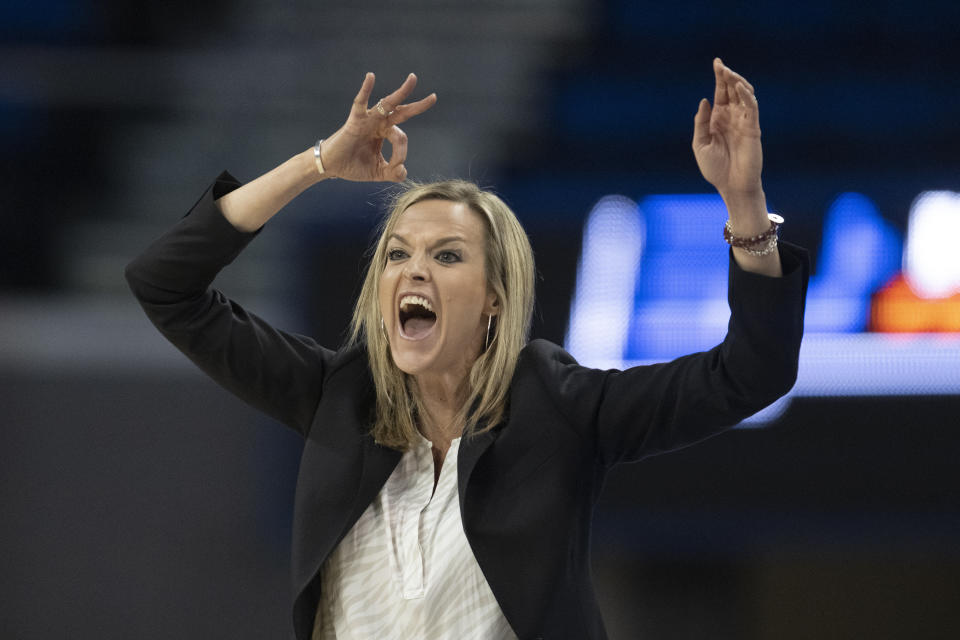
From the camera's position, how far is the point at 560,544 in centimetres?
153

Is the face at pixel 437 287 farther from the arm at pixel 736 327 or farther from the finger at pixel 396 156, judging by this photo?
the arm at pixel 736 327

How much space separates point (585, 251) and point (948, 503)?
1369mm

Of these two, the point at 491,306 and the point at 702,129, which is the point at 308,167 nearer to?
the point at 491,306

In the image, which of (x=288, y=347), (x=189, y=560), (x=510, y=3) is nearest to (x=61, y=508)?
(x=189, y=560)

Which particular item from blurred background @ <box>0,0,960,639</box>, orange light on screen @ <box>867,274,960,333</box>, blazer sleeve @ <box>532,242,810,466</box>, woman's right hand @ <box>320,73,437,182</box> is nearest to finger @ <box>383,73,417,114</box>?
woman's right hand @ <box>320,73,437,182</box>

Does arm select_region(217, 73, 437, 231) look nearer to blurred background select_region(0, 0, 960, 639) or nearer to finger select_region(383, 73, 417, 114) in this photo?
finger select_region(383, 73, 417, 114)

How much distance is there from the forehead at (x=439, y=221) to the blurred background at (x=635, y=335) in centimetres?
148

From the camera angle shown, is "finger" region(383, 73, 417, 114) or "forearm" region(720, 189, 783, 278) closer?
"forearm" region(720, 189, 783, 278)

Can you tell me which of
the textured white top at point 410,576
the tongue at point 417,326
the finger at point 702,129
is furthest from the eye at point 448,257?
the finger at point 702,129

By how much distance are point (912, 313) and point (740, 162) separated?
6.99ft

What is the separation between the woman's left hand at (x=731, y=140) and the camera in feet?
4.52

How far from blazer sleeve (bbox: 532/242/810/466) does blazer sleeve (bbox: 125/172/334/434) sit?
0.43 m

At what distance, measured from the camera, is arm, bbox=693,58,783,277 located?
1.38 meters

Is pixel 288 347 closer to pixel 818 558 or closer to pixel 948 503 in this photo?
pixel 818 558
